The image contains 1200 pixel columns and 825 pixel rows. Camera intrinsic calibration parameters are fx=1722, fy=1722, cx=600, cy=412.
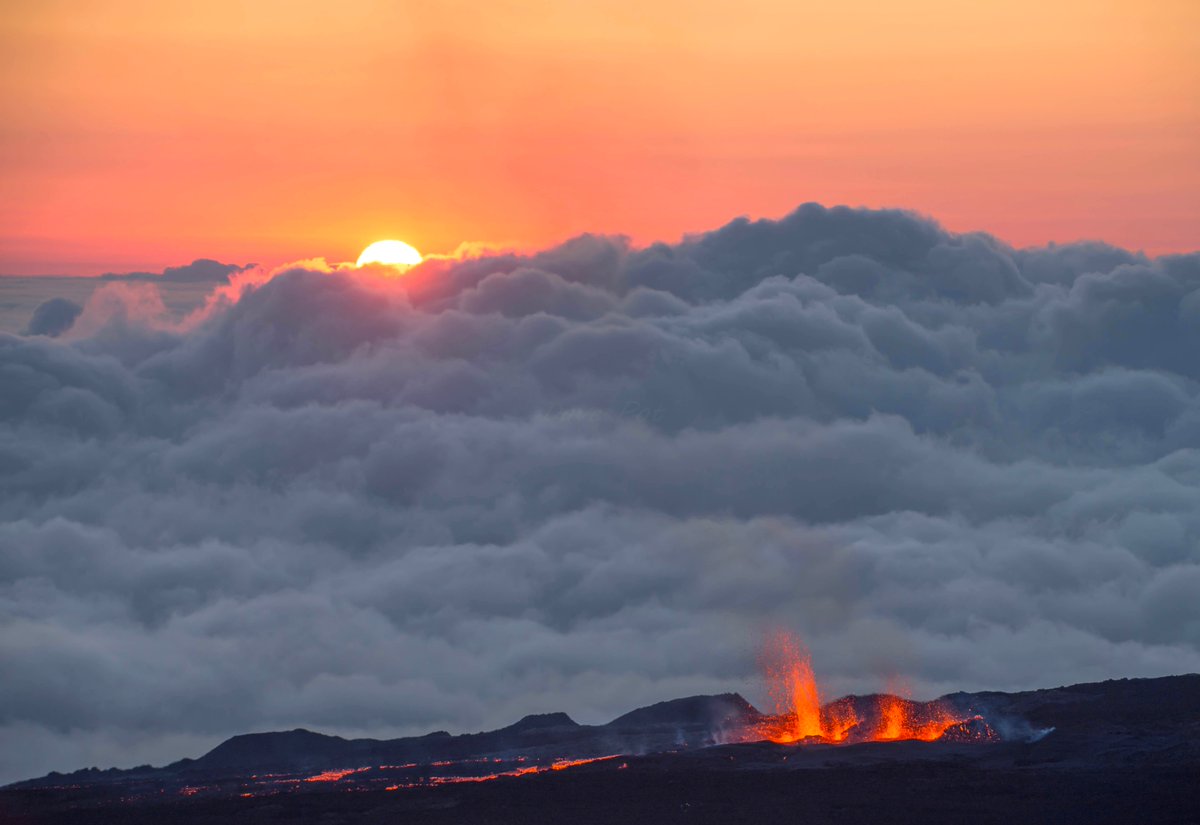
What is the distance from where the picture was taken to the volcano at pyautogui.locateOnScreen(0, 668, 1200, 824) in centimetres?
6456

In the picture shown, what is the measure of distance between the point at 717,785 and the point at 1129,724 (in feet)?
69.9

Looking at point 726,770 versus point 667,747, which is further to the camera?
point 667,747

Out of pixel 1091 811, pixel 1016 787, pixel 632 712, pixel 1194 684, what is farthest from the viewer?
pixel 632 712

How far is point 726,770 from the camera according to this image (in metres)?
70.8

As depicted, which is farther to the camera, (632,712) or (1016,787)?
(632,712)

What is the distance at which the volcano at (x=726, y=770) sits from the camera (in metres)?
64.6

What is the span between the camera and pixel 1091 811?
62.1 meters

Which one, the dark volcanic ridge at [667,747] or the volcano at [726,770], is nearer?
the volcano at [726,770]

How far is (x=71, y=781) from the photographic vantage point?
83312 millimetres

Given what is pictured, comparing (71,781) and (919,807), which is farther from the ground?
(71,781)

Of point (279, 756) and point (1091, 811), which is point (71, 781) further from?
point (1091, 811)

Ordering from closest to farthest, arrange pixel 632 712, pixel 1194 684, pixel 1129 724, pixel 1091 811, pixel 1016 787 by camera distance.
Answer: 1. pixel 1091 811
2. pixel 1016 787
3. pixel 1129 724
4. pixel 1194 684
5. pixel 632 712

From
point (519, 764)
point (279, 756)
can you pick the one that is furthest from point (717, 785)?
point (279, 756)

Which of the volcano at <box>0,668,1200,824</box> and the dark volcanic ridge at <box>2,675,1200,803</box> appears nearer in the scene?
the volcano at <box>0,668,1200,824</box>
